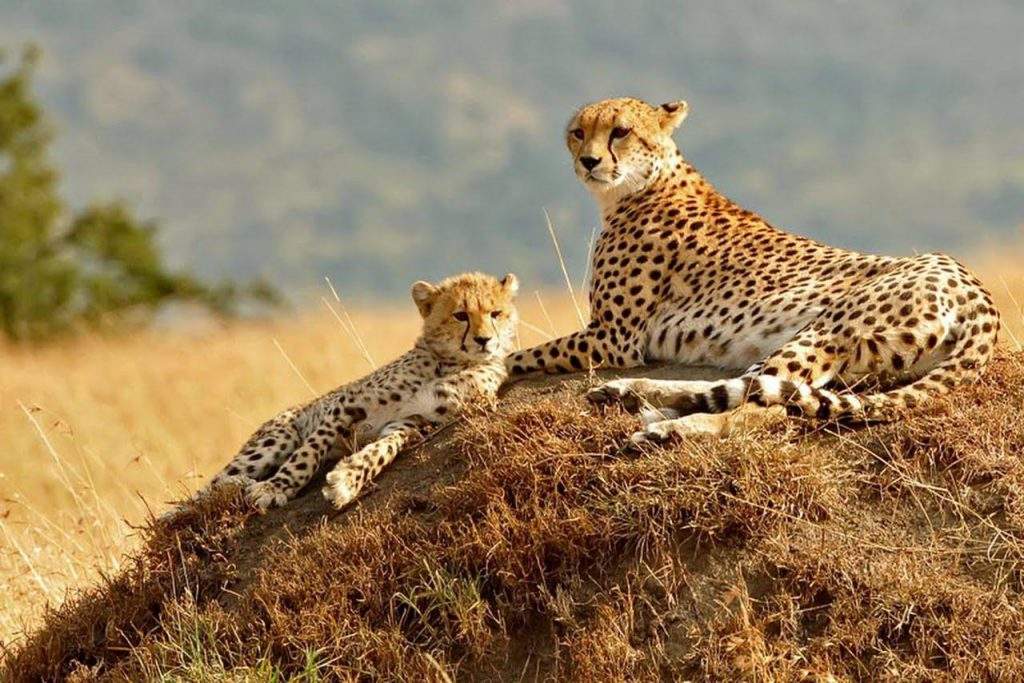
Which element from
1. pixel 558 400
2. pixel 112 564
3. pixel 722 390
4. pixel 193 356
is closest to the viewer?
pixel 722 390

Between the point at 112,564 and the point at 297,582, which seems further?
the point at 112,564

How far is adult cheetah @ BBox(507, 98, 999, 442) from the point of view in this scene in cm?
525

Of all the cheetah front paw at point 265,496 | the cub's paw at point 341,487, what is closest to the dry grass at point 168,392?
the cheetah front paw at point 265,496

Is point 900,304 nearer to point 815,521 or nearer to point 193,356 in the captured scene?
point 815,521

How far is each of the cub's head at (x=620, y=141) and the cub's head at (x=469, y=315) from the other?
763 mm

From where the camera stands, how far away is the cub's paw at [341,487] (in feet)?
17.5

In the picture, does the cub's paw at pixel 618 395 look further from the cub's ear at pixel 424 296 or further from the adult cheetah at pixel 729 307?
the cub's ear at pixel 424 296

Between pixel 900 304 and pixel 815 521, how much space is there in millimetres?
987

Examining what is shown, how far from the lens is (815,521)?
15.5 ft

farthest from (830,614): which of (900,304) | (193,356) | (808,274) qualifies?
(193,356)

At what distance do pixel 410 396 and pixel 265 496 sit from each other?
0.64 m

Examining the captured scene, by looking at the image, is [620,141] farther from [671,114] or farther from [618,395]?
[618,395]

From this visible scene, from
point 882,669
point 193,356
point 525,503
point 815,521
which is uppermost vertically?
point 193,356

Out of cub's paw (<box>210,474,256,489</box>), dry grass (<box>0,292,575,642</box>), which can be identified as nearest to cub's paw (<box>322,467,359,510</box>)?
cub's paw (<box>210,474,256,489</box>)
